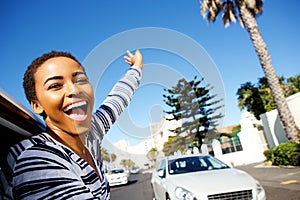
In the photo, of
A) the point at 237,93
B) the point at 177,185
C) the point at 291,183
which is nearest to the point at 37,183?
the point at 177,185

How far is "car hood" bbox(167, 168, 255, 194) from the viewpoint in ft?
13.4

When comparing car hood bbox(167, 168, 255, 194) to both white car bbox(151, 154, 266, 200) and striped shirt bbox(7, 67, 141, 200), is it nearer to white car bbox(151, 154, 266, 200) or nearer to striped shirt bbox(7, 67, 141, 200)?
white car bbox(151, 154, 266, 200)

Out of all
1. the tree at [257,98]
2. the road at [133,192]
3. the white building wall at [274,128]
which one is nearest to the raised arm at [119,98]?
the road at [133,192]

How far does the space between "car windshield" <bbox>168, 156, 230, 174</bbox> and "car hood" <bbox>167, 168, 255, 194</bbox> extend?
35 cm

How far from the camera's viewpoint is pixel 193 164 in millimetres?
5672

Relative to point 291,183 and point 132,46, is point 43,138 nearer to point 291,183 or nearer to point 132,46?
point 132,46

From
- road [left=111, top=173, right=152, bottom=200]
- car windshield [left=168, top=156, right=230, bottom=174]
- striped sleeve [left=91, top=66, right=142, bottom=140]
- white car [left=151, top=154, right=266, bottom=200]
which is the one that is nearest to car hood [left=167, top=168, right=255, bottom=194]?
white car [left=151, top=154, right=266, bottom=200]

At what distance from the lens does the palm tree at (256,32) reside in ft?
36.0

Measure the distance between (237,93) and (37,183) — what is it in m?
28.7

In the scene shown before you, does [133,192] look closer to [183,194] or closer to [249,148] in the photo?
[183,194]

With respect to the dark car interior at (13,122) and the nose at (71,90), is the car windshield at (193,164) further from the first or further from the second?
the nose at (71,90)

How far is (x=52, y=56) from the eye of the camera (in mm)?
985

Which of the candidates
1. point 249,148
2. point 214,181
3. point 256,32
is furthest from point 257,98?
point 214,181

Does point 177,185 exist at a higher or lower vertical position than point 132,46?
lower
